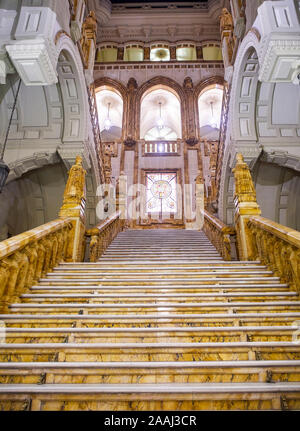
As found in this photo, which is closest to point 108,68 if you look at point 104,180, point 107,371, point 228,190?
point 104,180

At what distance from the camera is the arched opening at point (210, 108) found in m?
16.4

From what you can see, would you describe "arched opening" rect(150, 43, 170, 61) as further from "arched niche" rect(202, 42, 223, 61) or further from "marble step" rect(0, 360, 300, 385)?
"marble step" rect(0, 360, 300, 385)

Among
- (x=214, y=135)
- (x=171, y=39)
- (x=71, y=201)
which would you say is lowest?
(x=71, y=201)

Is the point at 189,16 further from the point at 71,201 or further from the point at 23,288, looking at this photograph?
the point at 23,288

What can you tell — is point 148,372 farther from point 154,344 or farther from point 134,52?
point 134,52

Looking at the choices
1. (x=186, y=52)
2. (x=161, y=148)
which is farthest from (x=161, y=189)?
(x=186, y=52)

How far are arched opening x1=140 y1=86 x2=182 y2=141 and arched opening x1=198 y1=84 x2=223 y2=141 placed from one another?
1.61m

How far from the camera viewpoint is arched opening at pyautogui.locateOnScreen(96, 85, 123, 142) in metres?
16.3

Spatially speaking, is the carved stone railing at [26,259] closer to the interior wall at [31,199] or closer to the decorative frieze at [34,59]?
the decorative frieze at [34,59]

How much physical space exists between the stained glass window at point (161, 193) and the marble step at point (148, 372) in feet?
37.1

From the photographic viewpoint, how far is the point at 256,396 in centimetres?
182

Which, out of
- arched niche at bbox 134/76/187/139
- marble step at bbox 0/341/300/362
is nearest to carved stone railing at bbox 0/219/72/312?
marble step at bbox 0/341/300/362

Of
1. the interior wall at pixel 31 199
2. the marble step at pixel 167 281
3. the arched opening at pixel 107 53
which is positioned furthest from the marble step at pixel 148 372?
the arched opening at pixel 107 53
